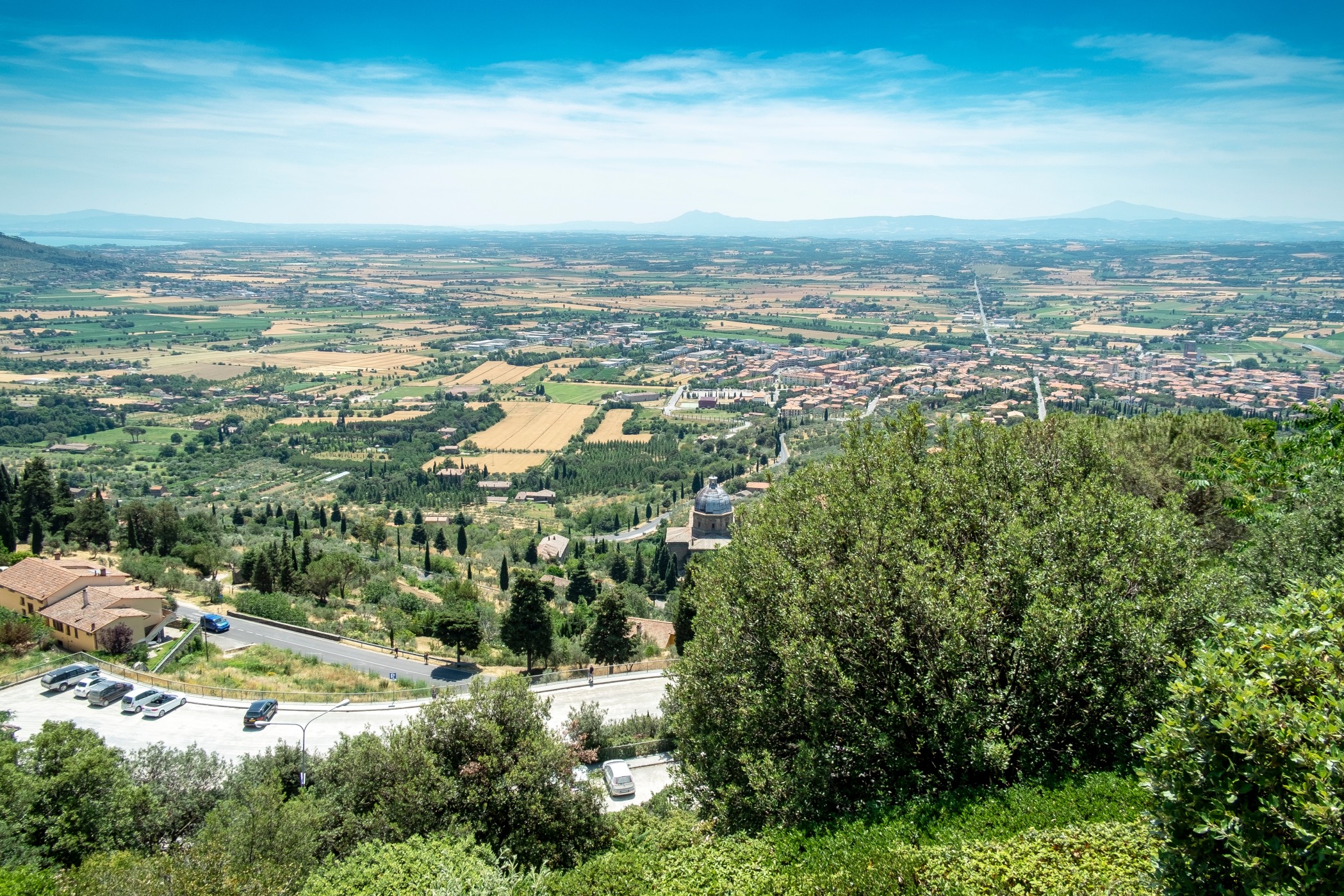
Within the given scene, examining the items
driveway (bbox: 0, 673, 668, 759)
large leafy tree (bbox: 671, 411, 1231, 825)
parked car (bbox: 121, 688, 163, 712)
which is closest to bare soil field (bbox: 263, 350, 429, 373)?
parked car (bbox: 121, 688, 163, 712)

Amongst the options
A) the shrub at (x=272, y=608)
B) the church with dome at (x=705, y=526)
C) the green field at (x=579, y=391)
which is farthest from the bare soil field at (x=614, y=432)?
the shrub at (x=272, y=608)

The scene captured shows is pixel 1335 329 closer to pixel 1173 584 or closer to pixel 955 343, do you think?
pixel 955 343

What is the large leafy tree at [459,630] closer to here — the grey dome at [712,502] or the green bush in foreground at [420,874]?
the green bush in foreground at [420,874]

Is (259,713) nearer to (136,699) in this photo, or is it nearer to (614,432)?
(136,699)

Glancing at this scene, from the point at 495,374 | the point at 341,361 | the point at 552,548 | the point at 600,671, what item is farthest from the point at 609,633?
the point at 341,361

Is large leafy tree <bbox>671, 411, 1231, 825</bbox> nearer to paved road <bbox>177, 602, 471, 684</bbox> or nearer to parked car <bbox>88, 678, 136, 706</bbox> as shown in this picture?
paved road <bbox>177, 602, 471, 684</bbox>
